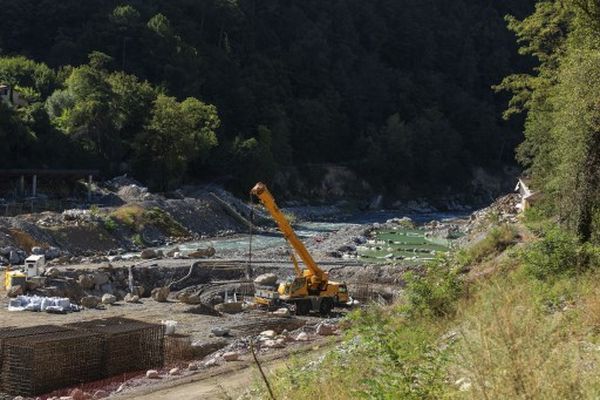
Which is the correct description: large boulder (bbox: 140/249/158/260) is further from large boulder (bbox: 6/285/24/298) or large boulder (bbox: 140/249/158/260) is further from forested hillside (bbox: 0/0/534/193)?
forested hillside (bbox: 0/0/534/193)

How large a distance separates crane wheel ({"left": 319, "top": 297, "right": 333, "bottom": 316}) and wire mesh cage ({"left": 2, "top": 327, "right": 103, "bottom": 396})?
11.9 m

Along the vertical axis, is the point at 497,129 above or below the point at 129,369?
above

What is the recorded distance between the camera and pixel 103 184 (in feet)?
210

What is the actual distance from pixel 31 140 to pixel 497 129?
78098 millimetres

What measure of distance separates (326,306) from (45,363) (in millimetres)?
13586

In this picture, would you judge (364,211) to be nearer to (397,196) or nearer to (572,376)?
(397,196)

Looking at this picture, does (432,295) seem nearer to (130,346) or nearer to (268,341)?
(268,341)

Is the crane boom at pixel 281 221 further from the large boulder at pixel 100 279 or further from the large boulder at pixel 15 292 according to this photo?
the large boulder at pixel 15 292

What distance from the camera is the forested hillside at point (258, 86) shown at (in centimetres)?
6806

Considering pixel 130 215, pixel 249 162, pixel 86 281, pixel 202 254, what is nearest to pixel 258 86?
pixel 249 162

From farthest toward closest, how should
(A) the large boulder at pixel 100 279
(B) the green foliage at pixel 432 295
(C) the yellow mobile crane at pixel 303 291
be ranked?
(A) the large boulder at pixel 100 279 < (C) the yellow mobile crane at pixel 303 291 < (B) the green foliage at pixel 432 295

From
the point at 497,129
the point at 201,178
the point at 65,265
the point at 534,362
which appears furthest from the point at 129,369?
the point at 497,129

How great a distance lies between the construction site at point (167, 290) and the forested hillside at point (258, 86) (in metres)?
7.38

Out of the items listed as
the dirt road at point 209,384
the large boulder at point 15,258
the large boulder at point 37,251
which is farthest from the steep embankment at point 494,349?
the large boulder at point 37,251
